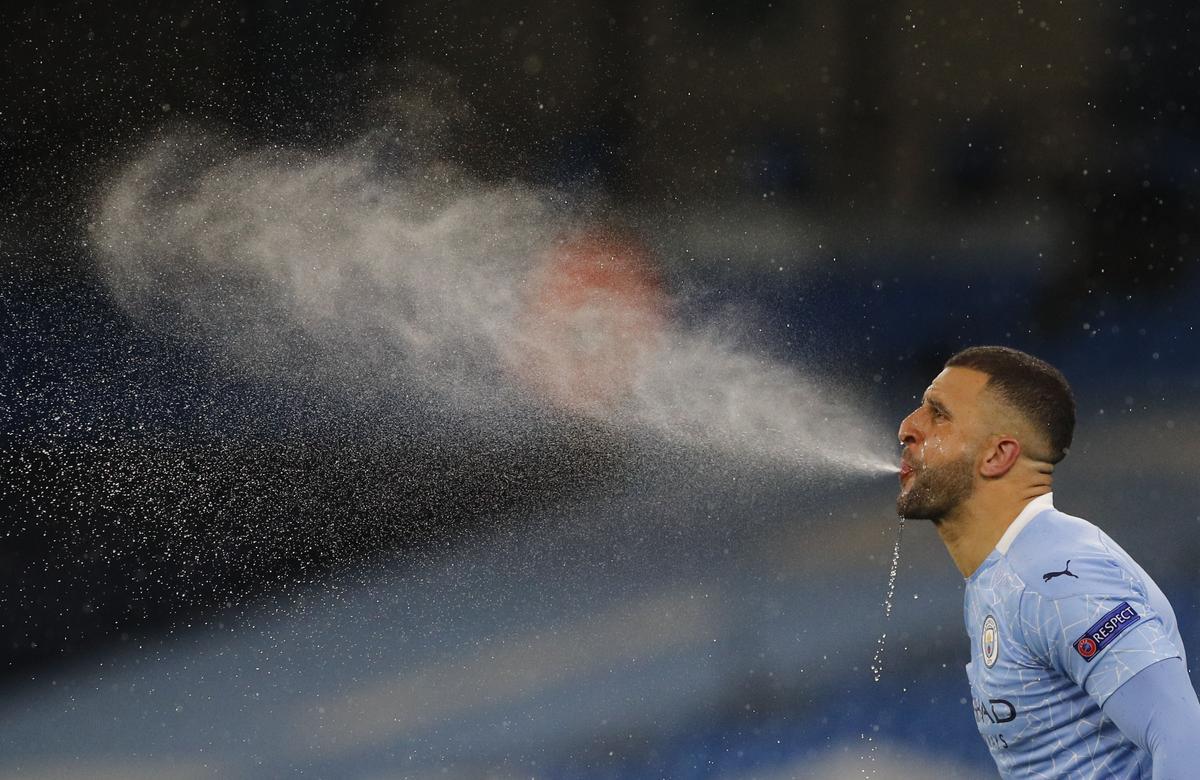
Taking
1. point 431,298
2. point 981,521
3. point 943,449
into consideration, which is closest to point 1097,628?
point 981,521

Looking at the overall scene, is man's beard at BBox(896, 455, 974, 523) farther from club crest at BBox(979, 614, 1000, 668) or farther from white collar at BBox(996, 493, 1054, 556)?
club crest at BBox(979, 614, 1000, 668)

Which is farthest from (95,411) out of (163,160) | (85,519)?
(163,160)

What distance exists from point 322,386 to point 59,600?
1.41 meters

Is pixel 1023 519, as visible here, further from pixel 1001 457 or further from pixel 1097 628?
pixel 1097 628

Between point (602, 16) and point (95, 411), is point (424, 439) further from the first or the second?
point (602, 16)

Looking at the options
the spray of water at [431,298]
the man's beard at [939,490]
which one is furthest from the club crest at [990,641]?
the spray of water at [431,298]

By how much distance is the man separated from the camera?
6.52ft

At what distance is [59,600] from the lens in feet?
15.4

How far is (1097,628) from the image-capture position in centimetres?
205

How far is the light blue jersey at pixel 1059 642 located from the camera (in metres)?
2.04

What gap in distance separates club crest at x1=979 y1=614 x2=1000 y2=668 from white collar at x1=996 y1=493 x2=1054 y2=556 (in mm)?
155

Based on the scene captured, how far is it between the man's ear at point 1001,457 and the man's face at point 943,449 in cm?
3

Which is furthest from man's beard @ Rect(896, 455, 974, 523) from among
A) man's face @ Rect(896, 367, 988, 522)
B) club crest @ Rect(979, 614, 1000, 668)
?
club crest @ Rect(979, 614, 1000, 668)

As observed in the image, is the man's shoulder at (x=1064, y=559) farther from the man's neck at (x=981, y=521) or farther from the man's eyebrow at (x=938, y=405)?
the man's eyebrow at (x=938, y=405)
